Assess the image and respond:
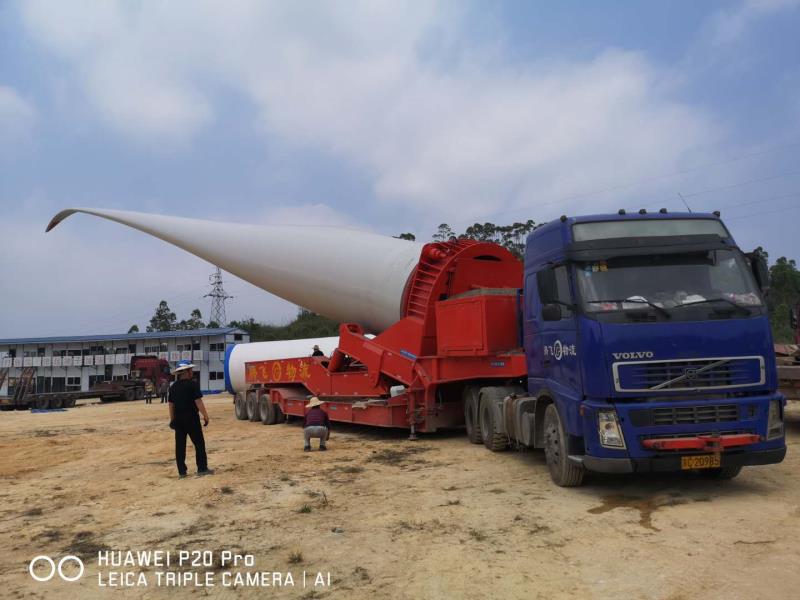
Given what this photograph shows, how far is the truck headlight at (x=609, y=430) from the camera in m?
5.48

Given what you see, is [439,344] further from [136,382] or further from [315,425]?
[136,382]

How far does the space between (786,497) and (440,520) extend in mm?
3188

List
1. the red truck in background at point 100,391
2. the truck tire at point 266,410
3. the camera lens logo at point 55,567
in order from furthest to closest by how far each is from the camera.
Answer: the red truck in background at point 100,391, the truck tire at point 266,410, the camera lens logo at point 55,567

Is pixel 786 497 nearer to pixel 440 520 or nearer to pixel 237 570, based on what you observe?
pixel 440 520

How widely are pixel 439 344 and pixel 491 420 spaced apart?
5.17 ft

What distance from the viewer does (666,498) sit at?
571 centimetres

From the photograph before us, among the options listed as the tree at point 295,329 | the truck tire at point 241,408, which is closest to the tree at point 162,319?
the tree at point 295,329

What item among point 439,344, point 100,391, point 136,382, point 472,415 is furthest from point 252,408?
point 136,382

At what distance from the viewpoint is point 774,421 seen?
18.4 feet

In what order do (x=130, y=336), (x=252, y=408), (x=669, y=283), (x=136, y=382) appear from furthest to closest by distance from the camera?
1. (x=130, y=336)
2. (x=136, y=382)
3. (x=252, y=408)
4. (x=669, y=283)

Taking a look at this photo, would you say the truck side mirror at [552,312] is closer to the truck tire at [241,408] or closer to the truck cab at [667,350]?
the truck cab at [667,350]

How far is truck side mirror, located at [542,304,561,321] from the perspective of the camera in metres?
5.99

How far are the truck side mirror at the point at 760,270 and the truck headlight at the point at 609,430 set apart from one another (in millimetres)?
1916

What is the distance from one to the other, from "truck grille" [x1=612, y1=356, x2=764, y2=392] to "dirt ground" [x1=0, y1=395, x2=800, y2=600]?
3.45 ft
